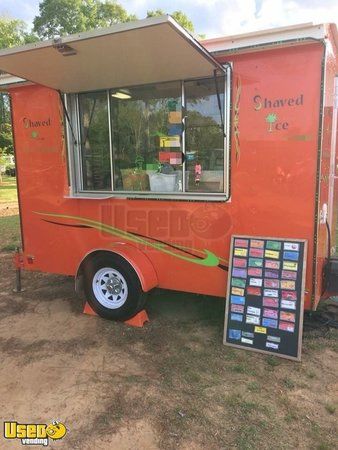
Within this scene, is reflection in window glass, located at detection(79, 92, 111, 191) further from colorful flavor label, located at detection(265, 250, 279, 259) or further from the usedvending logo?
the usedvending logo

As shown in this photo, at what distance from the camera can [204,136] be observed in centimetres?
372

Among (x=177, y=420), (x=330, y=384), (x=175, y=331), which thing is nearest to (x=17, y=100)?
(x=175, y=331)

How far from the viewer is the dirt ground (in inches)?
96.3

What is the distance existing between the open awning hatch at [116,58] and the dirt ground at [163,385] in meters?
2.47

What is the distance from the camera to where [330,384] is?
2961 mm

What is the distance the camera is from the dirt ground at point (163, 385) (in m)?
2.45

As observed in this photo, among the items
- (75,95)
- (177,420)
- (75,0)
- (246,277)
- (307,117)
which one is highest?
(75,0)

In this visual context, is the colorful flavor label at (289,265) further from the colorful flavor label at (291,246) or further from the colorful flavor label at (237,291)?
the colorful flavor label at (237,291)

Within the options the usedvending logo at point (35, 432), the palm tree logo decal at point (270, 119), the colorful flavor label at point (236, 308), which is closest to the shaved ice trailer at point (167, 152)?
the palm tree logo decal at point (270, 119)

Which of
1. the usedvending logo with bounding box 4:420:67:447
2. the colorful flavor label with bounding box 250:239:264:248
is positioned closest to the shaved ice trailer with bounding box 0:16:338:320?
the colorful flavor label with bounding box 250:239:264:248

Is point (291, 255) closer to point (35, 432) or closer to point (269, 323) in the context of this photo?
point (269, 323)

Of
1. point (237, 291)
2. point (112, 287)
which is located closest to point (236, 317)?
point (237, 291)

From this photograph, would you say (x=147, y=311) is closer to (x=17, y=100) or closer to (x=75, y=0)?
(x=17, y=100)

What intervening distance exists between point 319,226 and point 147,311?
2062 millimetres
